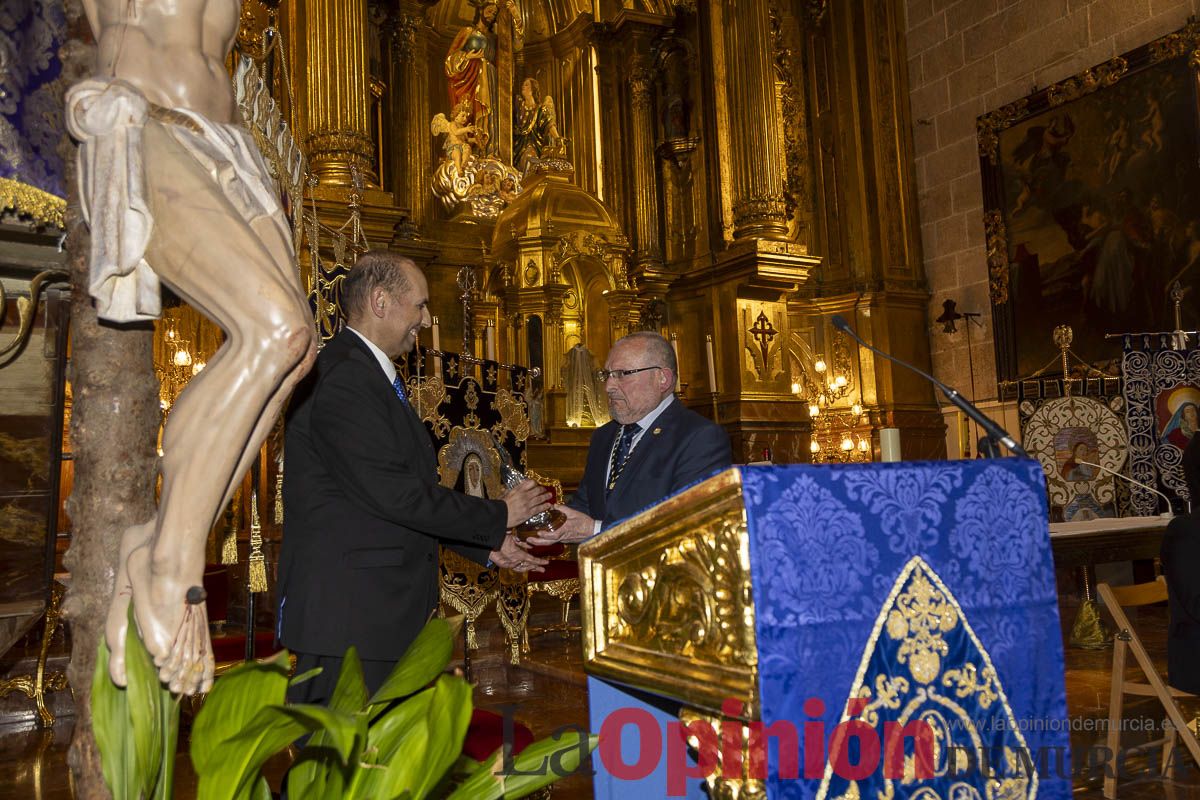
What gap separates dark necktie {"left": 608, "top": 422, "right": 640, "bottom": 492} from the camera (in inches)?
131

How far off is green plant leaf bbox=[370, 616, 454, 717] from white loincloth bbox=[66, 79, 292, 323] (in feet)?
2.30

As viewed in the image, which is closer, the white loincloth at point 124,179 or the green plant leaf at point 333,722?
the green plant leaf at point 333,722

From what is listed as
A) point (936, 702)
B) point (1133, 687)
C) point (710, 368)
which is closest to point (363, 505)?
point (936, 702)

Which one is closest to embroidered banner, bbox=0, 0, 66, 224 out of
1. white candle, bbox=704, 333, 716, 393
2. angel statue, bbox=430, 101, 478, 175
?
white candle, bbox=704, 333, 716, 393

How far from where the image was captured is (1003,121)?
1114 cm

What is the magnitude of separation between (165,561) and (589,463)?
7.68ft

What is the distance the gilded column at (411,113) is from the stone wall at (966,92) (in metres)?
6.10

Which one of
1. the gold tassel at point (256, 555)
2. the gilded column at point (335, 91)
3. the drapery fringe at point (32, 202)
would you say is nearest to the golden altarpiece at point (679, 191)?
the gilded column at point (335, 91)

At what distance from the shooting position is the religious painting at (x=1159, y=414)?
7723mm

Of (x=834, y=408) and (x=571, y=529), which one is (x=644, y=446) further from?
(x=834, y=408)

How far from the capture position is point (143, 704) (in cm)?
139

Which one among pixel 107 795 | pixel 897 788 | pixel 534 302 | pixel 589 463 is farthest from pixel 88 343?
pixel 534 302

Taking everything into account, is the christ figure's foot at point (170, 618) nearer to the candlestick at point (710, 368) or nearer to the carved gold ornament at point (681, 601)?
the carved gold ornament at point (681, 601)

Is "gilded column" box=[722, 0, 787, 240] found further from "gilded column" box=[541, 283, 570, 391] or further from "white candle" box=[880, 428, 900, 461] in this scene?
"white candle" box=[880, 428, 900, 461]
